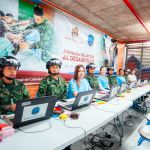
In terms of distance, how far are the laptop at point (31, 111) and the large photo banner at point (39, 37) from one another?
81.5 inches

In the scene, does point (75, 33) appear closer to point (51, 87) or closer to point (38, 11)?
point (38, 11)

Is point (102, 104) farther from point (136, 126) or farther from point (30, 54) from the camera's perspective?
point (30, 54)

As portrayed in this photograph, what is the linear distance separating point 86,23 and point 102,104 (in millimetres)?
3512

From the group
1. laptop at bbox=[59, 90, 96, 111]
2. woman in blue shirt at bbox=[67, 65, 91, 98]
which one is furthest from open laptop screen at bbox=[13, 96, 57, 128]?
woman in blue shirt at bbox=[67, 65, 91, 98]

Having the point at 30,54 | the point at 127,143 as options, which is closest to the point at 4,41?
the point at 30,54

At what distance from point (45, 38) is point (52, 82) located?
1.57 meters

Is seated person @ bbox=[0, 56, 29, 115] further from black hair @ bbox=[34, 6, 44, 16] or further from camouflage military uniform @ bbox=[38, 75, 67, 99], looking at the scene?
black hair @ bbox=[34, 6, 44, 16]

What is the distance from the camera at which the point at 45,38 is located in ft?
13.0

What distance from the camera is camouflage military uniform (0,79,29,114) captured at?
6.48 ft

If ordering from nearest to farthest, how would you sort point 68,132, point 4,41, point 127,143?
point 68,132, point 127,143, point 4,41

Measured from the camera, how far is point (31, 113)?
1431 millimetres

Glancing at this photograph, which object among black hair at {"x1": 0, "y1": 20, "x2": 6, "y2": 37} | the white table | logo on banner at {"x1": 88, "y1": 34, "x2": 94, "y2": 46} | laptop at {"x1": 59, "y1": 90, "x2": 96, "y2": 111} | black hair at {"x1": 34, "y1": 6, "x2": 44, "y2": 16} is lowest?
the white table

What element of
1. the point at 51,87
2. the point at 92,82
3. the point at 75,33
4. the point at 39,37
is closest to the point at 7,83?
the point at 51,87

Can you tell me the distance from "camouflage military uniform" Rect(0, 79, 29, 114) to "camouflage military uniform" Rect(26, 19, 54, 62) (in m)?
1.78
